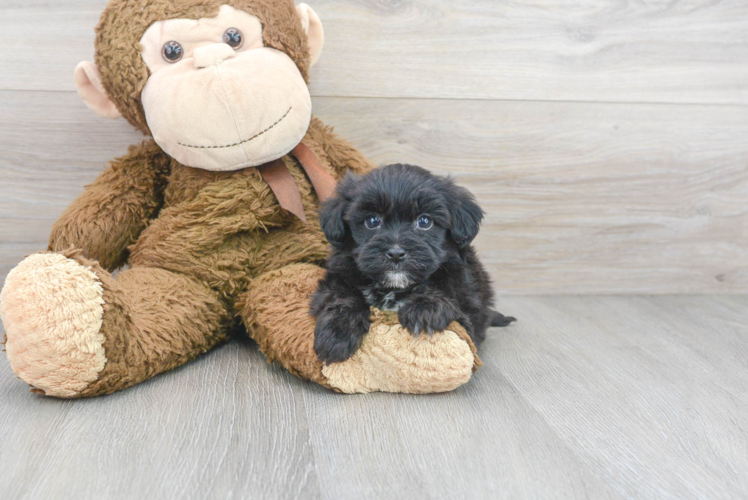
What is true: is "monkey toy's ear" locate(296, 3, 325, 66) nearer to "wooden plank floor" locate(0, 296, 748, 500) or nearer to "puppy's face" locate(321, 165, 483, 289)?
"puppy's face" locate(321, 165, 483, 289)

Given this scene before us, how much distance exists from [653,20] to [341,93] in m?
1.20

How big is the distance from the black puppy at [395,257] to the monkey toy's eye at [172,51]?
0.56 meters

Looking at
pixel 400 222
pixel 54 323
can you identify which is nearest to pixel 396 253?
pixel 400 222

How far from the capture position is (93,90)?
5.58 feet

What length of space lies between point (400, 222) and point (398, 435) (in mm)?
488

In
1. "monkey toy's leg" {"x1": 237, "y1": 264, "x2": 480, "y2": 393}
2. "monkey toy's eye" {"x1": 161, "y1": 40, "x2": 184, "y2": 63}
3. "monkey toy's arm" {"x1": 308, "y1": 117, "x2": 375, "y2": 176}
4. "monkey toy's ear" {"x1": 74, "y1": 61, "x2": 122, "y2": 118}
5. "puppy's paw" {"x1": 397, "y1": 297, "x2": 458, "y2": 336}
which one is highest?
"monkey toy's eye" {"x1": 161, "y1": 40, "x2": 184, "y2": 63}

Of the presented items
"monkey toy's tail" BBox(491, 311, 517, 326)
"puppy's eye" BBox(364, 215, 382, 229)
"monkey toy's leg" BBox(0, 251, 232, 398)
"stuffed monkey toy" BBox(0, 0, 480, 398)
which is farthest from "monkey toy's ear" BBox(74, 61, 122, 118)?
"monkey toy's tail" BBox(491, 311, 517, 326)

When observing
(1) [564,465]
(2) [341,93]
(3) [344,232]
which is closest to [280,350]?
(3) [344,232]

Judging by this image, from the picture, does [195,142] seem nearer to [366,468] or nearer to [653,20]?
[366,468]

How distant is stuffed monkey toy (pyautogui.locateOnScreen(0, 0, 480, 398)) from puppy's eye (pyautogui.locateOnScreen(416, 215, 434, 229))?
0.24 m

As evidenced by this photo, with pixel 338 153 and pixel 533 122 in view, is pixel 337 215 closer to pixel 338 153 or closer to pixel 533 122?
pixel 338 153

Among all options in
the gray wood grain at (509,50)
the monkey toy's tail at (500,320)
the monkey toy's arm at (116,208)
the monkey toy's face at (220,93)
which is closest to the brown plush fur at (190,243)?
the monkey toy's arm at (116,208)

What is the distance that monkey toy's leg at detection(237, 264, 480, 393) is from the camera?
1355 millimetres

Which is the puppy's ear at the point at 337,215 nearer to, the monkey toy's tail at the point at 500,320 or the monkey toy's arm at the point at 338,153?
the monkey toy's arm at the point at 338,153
